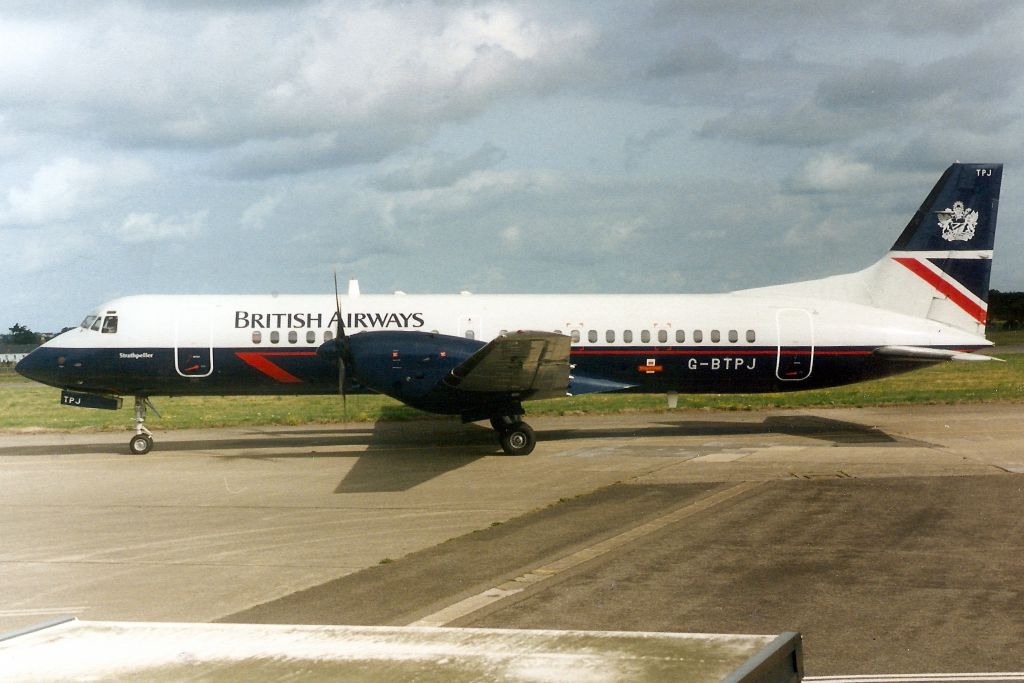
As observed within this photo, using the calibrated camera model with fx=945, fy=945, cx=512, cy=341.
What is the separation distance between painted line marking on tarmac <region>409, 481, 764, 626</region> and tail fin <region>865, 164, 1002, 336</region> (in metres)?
9.68

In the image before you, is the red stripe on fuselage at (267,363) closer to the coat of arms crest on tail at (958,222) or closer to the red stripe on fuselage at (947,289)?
the red stripe on fuselage at (947,289)

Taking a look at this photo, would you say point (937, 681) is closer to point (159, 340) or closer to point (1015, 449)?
point (1015, 449)

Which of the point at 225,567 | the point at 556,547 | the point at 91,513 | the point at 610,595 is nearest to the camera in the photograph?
the point at 610,595

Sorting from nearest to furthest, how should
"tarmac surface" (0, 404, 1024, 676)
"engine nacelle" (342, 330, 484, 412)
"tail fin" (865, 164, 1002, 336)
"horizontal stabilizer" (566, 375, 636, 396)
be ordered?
"tarmac surface" (0, 404, 1024, 676) → "engine nacelle" (342, 330, 484, 412) → "horizontal stabilizer" (566, 375, 636, 396) → "tail fin" (865, 164, 1002, 336)

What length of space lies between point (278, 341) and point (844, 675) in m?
15.6

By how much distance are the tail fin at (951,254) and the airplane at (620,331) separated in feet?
0.10

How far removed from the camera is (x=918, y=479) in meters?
15.0

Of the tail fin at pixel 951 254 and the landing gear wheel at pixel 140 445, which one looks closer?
the landing gear wheel at pixel 140 445

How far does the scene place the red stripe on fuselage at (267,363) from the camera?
19.7 m

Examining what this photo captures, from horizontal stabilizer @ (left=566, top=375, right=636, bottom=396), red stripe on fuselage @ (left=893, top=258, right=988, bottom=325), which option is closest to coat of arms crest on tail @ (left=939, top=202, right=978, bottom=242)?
red stripe on fuselage @ (left=893, top=258, right=988, bottom=325)

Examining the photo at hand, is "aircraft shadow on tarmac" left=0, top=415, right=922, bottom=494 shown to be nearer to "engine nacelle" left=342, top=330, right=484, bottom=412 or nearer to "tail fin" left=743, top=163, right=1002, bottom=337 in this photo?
"engine nacelle" left=342, top=330, right=484, bottom=412

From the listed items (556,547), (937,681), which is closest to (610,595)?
(556,547)

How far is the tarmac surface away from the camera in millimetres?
7781

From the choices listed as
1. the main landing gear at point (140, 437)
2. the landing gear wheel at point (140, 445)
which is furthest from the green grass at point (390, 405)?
the landing gear wheel at point (140, 445)
